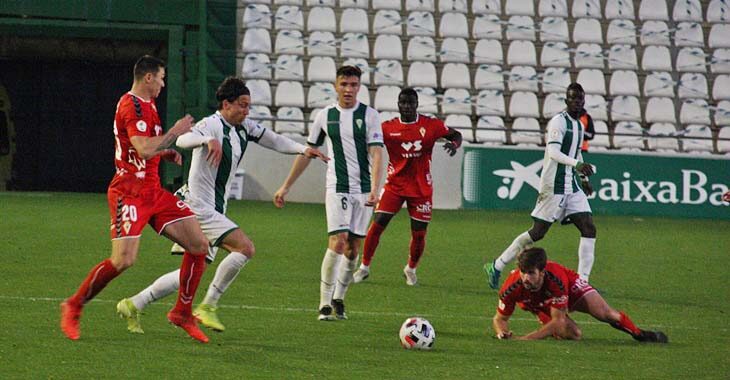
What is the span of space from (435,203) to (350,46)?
384 centimetres

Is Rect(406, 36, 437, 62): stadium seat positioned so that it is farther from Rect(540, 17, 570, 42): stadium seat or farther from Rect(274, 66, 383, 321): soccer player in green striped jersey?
Rect(274, 66, 383, 321): soccer player in green striped jersey

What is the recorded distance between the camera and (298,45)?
22.2 m

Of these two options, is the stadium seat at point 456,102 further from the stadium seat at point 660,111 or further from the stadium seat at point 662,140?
the stadium seat at point 660,111

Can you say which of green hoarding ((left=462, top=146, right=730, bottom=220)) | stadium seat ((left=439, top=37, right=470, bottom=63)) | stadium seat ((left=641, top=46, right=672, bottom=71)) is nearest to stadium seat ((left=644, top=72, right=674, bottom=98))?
stadium seat ((left=641, top=46, right=672, bottom=71))

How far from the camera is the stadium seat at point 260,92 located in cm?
2136

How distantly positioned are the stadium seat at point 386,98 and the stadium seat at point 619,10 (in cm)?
519

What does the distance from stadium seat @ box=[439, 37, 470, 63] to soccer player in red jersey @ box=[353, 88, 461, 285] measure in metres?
11.2

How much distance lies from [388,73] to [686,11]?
21.5 ft

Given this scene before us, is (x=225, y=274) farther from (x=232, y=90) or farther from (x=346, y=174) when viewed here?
(x=346, y=174)

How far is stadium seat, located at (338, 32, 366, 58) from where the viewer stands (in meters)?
22.4

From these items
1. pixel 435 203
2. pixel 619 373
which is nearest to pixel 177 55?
pixel 435 203

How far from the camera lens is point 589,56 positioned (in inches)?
912

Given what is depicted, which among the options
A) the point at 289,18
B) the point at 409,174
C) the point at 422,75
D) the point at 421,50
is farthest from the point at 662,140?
the point at 409,174

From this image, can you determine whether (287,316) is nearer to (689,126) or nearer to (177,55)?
(177,55)
